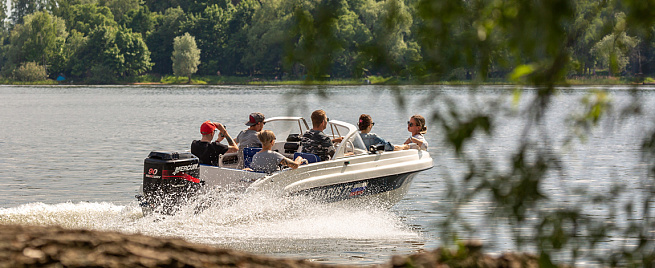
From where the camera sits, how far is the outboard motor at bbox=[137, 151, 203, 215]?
807cm

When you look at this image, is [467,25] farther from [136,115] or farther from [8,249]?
[136,115]

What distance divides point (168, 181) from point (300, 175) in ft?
5.06

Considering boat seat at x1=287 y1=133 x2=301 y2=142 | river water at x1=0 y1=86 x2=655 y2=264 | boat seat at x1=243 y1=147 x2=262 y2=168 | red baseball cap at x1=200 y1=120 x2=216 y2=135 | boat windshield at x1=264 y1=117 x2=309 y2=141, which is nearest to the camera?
river water at x1=0 y1=86 x2=655 y2=264

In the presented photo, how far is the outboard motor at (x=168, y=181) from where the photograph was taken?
8.07m

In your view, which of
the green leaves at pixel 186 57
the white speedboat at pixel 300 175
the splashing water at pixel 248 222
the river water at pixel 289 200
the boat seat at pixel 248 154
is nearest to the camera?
the river water at pixel 289 200

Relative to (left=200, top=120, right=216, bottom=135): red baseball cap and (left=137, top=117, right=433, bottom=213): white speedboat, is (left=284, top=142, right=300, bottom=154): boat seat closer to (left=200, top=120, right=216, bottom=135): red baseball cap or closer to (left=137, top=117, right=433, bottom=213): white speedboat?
(left=137, top=117, right=433, bottom=213): white speedboat

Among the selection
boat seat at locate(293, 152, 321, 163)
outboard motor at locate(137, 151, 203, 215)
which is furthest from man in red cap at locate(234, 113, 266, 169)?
outboard motor at locate(137, 151, 203, 215)

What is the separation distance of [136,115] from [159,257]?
4057cm

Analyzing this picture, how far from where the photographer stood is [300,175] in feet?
28.8

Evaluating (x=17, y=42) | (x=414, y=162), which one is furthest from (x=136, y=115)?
(x=17, y=42)

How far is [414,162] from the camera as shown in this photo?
10609 mm

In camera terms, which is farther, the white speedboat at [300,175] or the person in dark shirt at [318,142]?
the person in dark shirt at [318,142]

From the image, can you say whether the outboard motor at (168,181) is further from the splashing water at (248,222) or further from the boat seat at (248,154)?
the boat seat at (248,154)

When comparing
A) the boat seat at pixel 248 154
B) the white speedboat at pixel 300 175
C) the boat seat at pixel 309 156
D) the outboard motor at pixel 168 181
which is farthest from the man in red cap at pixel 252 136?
the outboard motor at pixel 168 181
